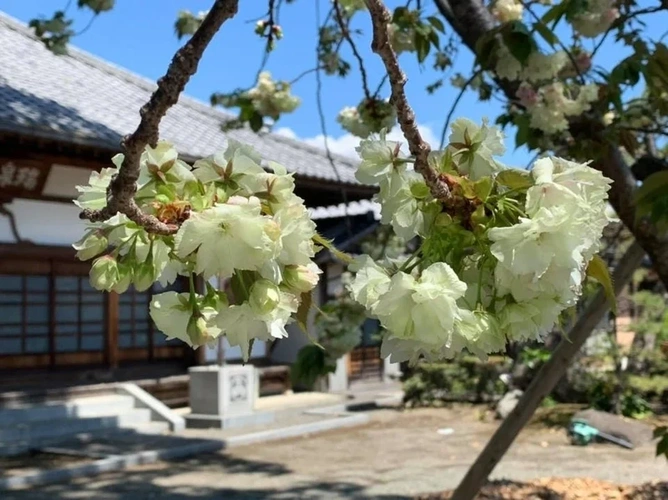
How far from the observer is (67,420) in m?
9.05

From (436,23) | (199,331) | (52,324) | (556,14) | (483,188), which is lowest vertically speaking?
(199,331)

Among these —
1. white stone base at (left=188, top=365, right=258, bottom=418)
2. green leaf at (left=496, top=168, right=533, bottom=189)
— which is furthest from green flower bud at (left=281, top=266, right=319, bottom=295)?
white stone base at (left=188, top=365, right=258, bottom=418)

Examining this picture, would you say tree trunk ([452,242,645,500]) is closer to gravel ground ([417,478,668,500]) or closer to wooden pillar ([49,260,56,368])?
gravel ground ([417,478,668,500])

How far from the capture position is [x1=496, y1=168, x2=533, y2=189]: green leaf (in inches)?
35.5

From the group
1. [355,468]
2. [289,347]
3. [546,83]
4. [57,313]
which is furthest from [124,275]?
[289,347]

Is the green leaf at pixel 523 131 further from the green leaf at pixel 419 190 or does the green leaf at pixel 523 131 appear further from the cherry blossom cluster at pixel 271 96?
the green leaf at pixel 419 190

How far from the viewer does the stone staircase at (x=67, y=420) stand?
27.3 ft

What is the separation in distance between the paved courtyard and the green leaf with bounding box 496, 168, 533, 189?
5.77 meters

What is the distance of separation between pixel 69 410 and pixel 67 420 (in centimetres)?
20

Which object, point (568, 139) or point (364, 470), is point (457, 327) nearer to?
point (568, 139)

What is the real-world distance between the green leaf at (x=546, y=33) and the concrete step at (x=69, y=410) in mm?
7473

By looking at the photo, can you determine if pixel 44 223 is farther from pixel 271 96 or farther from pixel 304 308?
pixel 304 308

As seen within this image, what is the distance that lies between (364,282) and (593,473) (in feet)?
23.3

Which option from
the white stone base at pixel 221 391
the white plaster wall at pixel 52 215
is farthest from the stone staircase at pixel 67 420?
the white plaster wall at pixel 52 215
